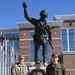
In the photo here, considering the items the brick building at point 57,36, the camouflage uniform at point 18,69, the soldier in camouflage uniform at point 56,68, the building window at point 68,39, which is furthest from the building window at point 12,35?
the soldier in camouflage uniform at point 56,68

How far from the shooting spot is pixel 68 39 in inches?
2694

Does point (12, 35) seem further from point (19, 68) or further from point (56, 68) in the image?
point (56, 68)

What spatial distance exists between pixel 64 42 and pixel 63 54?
15.9m

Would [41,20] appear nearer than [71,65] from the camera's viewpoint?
Yes

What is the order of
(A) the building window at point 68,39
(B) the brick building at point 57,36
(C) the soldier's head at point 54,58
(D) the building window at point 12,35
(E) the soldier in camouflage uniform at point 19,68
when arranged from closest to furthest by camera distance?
(C) the soldier's head at point 54,58 < (E) the soldier in camouflage uniform at point 19,68 < (B) the brick building at point 57,36 < (A) the building window at point 68,39 < (D) the building window at point 12,35

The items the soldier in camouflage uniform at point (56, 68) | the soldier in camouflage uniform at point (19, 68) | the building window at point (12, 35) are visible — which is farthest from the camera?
the building window at point (12, 35)

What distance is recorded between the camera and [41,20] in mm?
12555

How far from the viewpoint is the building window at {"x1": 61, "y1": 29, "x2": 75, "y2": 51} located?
68.0 metres

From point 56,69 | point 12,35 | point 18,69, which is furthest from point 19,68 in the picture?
point 12,35

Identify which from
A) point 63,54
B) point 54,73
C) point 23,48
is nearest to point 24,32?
point 23,48

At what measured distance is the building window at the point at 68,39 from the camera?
68000mm

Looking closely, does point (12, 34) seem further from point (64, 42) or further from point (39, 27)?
point (39, 27)

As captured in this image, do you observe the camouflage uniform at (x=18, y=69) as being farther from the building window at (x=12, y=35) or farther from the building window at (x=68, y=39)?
the building window at (x=12, y=35)

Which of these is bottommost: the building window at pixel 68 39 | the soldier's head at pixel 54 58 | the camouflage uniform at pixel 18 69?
the camouflage uniform at pixel 18 69
